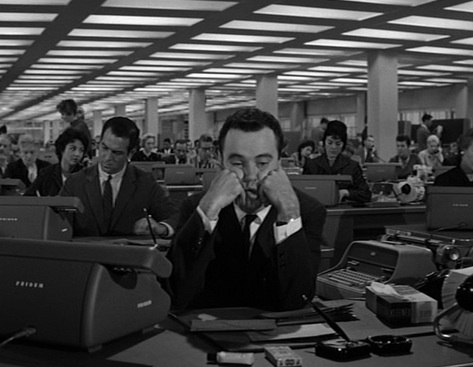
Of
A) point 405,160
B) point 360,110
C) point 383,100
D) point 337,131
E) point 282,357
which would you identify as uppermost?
point 360,110

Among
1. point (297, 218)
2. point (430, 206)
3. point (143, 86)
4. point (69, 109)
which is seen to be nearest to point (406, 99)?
point (143, 86)

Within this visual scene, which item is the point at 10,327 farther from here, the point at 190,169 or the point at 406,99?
the point at 406,99

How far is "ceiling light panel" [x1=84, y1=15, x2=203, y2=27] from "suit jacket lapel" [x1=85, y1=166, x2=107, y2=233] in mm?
7282

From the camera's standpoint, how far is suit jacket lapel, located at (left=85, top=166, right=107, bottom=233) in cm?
411

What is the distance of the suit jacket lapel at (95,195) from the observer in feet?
13.5

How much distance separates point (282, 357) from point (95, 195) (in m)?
2.71

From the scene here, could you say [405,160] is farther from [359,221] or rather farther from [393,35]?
[359,221]

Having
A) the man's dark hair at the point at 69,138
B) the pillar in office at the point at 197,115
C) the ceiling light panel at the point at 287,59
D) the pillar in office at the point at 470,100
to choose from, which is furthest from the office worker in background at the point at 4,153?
the pillar in office at the point at 470,100

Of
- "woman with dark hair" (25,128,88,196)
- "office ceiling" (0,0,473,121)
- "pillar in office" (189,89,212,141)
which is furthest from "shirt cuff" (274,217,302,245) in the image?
"pillar in office" (189,89,212,141)

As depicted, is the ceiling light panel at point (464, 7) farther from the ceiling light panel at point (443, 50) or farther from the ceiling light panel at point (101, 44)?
the ceiling light panel at point (101, 44)

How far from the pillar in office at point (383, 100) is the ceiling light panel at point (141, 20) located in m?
5.18

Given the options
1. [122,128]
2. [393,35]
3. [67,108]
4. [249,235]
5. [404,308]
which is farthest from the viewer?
[393,35]

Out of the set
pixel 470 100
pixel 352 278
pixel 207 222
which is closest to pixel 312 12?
pixel 352 278

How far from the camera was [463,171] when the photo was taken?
5.04 meters
